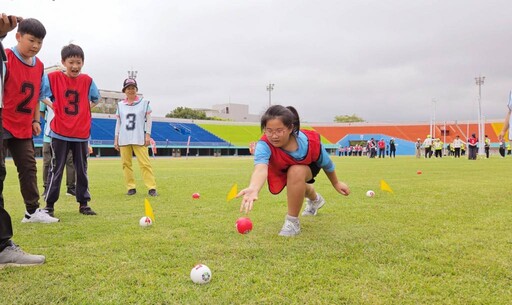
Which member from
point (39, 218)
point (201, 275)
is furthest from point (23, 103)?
→ point (201, 275)

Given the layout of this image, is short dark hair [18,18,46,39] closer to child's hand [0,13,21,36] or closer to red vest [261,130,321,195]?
child's hand [0,13,21,36]

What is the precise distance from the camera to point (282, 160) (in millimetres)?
4188

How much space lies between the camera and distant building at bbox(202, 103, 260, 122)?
389 feet

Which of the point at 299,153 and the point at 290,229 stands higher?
the point at 299,153

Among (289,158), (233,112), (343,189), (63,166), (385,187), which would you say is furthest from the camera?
(233,112)

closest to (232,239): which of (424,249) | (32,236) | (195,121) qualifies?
(424,249)

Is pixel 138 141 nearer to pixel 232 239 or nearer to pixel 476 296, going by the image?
pixel 232 239

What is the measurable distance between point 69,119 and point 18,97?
97 centimetres

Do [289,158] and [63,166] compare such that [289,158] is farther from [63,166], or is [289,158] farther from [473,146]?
[473,146]

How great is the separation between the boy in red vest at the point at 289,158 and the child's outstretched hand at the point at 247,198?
36 centimetres

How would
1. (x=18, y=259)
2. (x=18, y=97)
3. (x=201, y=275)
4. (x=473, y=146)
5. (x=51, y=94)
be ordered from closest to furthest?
(x=201, y=275), (x=18, y=259), (x=18, y=97), (x=51, y=94), (x=473, y=146)

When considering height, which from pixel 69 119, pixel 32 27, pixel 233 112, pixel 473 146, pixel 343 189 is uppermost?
pixel 233 112

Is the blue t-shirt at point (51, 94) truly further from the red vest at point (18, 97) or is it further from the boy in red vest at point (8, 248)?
the boy in red vest at point (8, 248)

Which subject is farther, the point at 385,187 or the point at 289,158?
the point at 385,187
